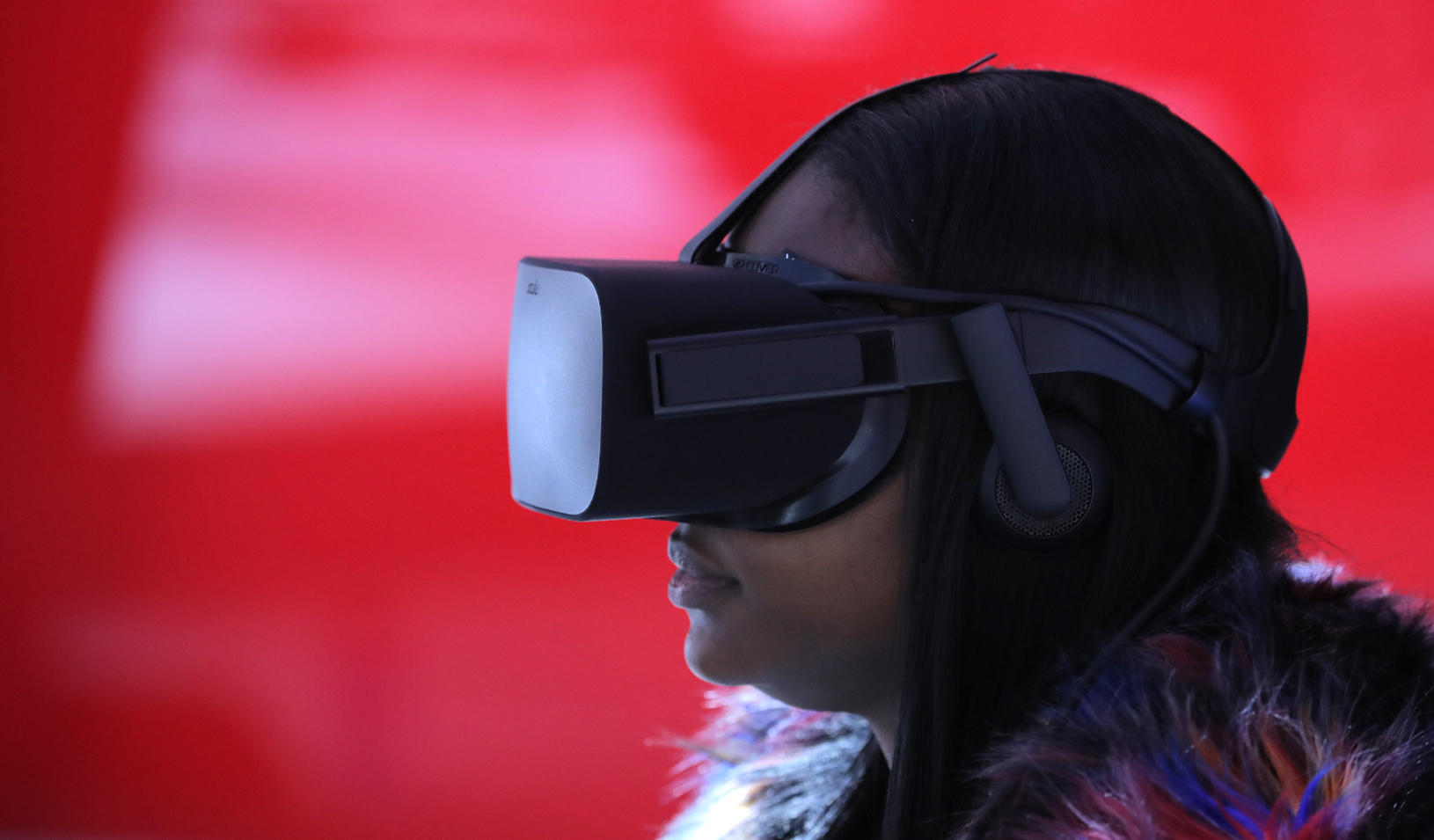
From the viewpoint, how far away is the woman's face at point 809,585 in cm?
62

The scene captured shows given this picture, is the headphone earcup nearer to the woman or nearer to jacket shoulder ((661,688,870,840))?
the woman

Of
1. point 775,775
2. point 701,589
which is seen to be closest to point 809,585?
point 701,589

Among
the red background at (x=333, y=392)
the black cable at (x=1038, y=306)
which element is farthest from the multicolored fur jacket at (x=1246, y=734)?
the red background at (x=333, y=392)

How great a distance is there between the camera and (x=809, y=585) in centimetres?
63

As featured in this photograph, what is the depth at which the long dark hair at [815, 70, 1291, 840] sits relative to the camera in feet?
2.01

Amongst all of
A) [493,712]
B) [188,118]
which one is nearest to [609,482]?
[493,712]

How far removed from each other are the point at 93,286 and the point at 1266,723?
70.4 inches

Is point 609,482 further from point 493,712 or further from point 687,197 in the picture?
point 493,712

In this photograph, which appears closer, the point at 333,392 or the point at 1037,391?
the point at 1037,391

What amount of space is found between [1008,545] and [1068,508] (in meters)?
0.04

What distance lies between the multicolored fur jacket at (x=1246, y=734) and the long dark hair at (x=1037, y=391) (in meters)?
0.04

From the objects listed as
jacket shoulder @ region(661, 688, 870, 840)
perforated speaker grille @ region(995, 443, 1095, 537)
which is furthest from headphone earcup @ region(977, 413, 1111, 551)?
jacket shoulder @ region(661, 688, 870, 840)

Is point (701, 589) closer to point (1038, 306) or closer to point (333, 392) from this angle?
point (1038, 306)

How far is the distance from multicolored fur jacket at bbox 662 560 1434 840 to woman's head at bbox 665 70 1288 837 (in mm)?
39
